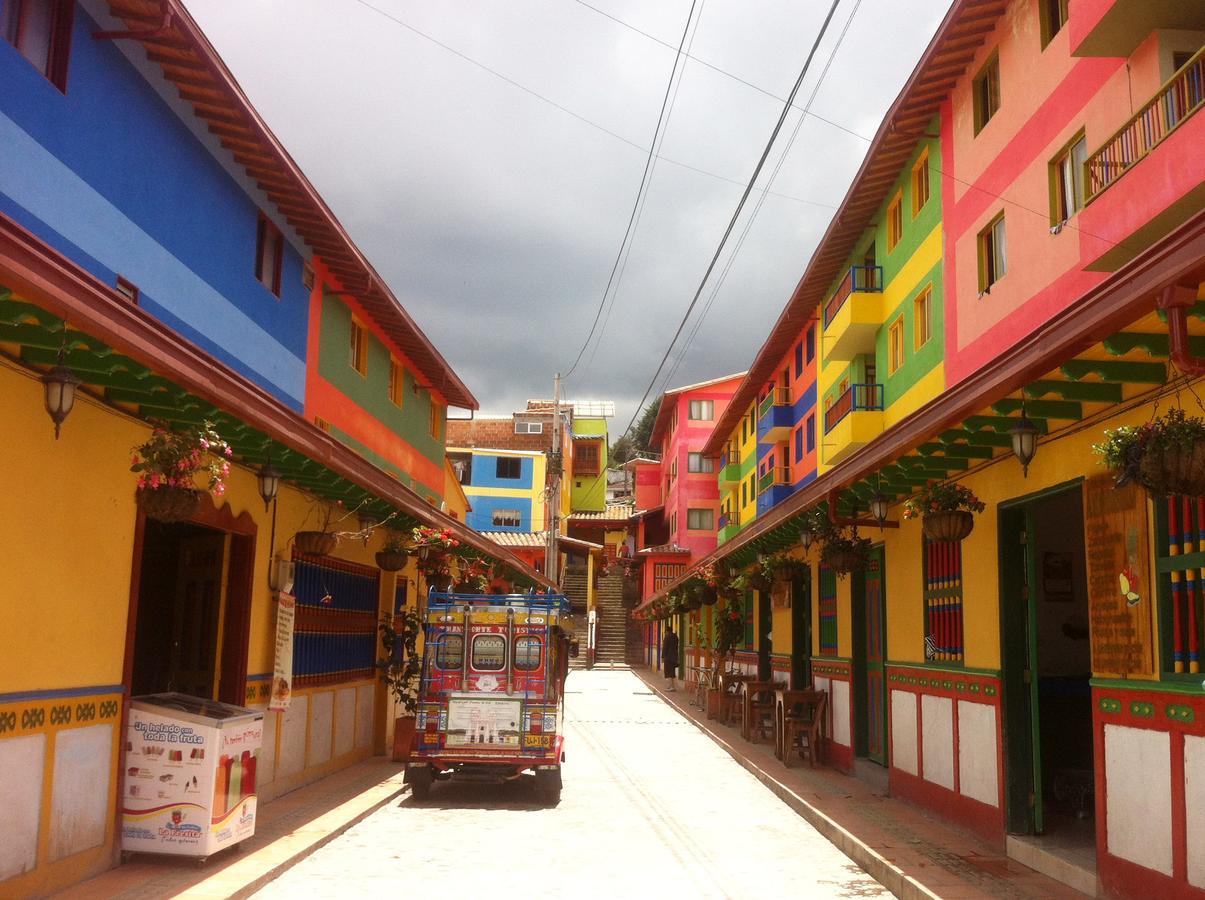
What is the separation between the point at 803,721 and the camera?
59.2 feet

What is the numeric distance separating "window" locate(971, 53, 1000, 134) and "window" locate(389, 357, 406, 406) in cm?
1354

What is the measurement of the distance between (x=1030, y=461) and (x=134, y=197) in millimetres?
9989

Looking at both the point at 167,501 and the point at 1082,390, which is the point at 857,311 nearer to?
the point at 1082,390

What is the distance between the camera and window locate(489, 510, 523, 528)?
211ft

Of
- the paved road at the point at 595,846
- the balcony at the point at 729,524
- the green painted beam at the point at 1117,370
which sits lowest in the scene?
the paved road at the point at 595,846

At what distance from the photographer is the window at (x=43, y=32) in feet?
33.0

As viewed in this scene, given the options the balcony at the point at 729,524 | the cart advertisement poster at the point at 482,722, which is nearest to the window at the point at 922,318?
the cart advertisement poster at the point at 482,722

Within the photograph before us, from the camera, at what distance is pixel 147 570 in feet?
44.5

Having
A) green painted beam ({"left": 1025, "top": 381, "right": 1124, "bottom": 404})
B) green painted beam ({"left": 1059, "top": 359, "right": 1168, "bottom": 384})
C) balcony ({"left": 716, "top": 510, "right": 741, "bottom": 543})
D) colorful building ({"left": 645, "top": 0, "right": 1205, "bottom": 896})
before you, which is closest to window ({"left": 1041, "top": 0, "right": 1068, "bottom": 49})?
colorful building ({"left": 645, "top": 0, "right": 1205, "bottom": 896})

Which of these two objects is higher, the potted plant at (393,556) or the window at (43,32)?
the window at (43,32)

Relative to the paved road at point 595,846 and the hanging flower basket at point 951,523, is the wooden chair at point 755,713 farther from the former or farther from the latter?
the hanging flower basket at point 951,523

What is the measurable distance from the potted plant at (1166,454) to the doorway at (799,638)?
14.5 meters

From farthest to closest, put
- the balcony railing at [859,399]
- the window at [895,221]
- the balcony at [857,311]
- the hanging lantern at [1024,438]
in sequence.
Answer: the balcony railing at [859,399]
the balcony at [857,311]
the window at [895,221]
the hanging lantern at [1024,438]

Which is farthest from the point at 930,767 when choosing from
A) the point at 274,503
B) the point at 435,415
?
the point at 435,415
